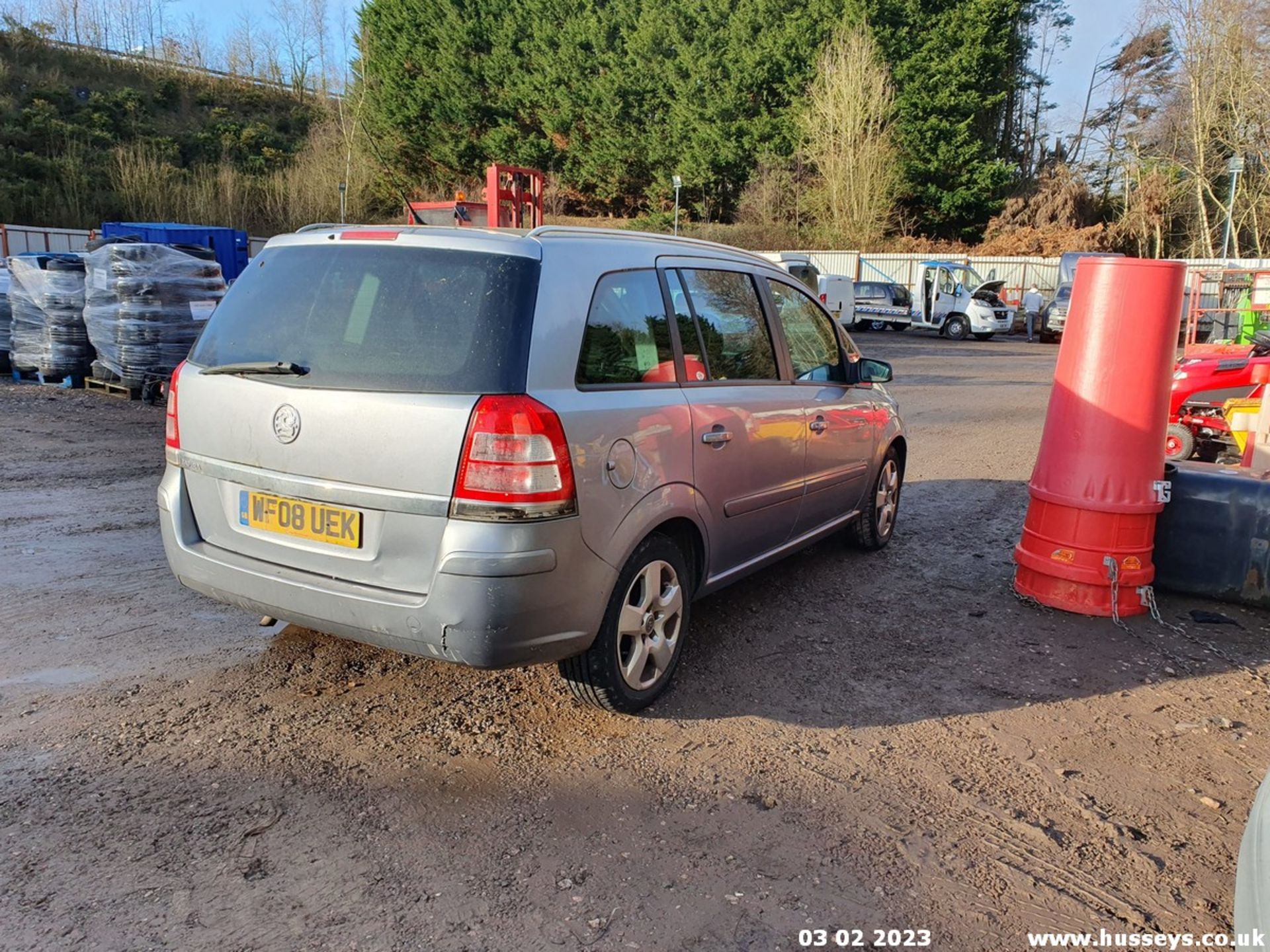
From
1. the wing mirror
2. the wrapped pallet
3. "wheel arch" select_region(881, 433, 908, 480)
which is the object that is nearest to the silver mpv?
the wing mirror

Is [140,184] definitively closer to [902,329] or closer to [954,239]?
[902,329]

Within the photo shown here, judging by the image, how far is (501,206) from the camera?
16.7 m

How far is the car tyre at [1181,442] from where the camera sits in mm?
9270

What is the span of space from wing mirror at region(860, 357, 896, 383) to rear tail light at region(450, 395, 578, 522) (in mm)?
2911

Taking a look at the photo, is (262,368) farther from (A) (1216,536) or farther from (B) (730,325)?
(A) (1216,536)

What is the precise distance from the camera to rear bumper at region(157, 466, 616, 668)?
299cm

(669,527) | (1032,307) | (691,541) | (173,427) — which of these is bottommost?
(691,541)

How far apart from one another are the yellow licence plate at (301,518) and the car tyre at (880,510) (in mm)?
3514

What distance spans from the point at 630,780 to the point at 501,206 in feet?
48.9

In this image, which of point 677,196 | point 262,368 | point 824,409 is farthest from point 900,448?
point 677,196

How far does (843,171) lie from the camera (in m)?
38.7

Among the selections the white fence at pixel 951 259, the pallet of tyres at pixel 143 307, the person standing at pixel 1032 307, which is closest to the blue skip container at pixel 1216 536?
the pallet of tyres at pixel 143 307

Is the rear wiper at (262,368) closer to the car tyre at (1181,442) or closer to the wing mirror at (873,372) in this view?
the wing mirror at (873,372)

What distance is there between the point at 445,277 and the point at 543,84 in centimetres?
5017
